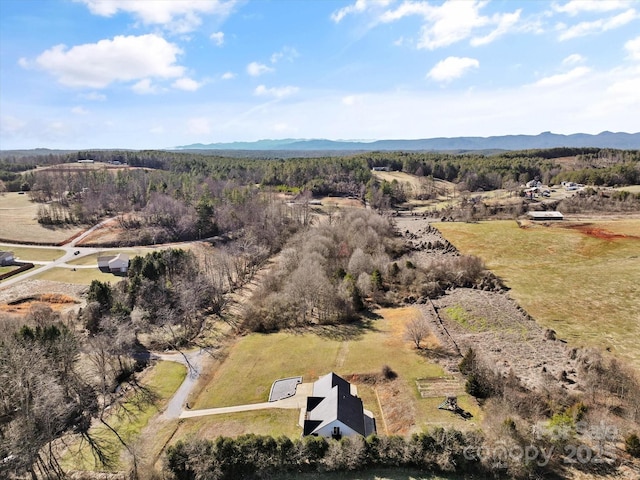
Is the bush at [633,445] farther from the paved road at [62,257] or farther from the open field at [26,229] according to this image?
→ the open field at [26,229]

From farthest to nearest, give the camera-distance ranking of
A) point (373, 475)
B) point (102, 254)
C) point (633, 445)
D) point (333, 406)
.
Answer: point (102, 254) < point (333, 406) < point (373, 475) < point (633, 445)

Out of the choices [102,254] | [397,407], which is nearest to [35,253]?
[102,254]

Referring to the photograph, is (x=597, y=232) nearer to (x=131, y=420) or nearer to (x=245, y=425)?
(x=245, y=425)

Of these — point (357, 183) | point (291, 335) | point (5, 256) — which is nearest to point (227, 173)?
point (357, 183)

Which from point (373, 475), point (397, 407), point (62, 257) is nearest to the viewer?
point (373, 475)

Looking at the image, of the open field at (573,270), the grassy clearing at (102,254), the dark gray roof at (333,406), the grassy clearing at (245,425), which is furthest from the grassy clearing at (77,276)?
the open field at (573,270)

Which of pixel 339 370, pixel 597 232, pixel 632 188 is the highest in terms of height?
pixel 632 188

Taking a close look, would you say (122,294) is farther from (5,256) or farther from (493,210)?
(493,210)
